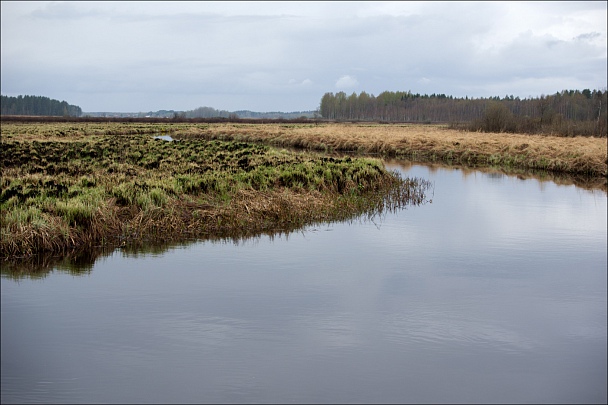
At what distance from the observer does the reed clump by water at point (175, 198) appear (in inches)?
504

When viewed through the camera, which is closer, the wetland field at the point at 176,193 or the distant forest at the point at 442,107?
the wetland field at the point at 176,193

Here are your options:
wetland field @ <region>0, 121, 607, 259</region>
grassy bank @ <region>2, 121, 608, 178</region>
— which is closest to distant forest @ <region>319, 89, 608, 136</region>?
grassy bank @ <region>2, 121, 608, 178</region>

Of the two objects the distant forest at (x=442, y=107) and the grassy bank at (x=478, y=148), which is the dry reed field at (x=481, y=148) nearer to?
the grassy bank at (x=478, y=148)

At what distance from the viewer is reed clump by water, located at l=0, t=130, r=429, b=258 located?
42.0 ft

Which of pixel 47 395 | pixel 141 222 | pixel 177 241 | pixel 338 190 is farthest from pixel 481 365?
pixel 338 190

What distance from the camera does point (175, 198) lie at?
608 inches

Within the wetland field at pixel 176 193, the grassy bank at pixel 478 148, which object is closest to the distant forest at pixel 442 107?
the grassy bank at pixel 478 148

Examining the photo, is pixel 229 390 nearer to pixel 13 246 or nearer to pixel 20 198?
pixel 13 246

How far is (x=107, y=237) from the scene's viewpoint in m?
13.3

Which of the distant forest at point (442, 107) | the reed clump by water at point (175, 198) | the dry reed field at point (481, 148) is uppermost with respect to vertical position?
the distant forest at point (442, 107)

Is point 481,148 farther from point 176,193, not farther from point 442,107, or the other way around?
point 442,107

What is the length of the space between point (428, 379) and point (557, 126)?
50647 millimetres

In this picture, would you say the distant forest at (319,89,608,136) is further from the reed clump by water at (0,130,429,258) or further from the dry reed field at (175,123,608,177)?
the reed clump by water at (0,130,429,258)

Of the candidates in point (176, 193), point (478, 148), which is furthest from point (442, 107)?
point (176, 193)
